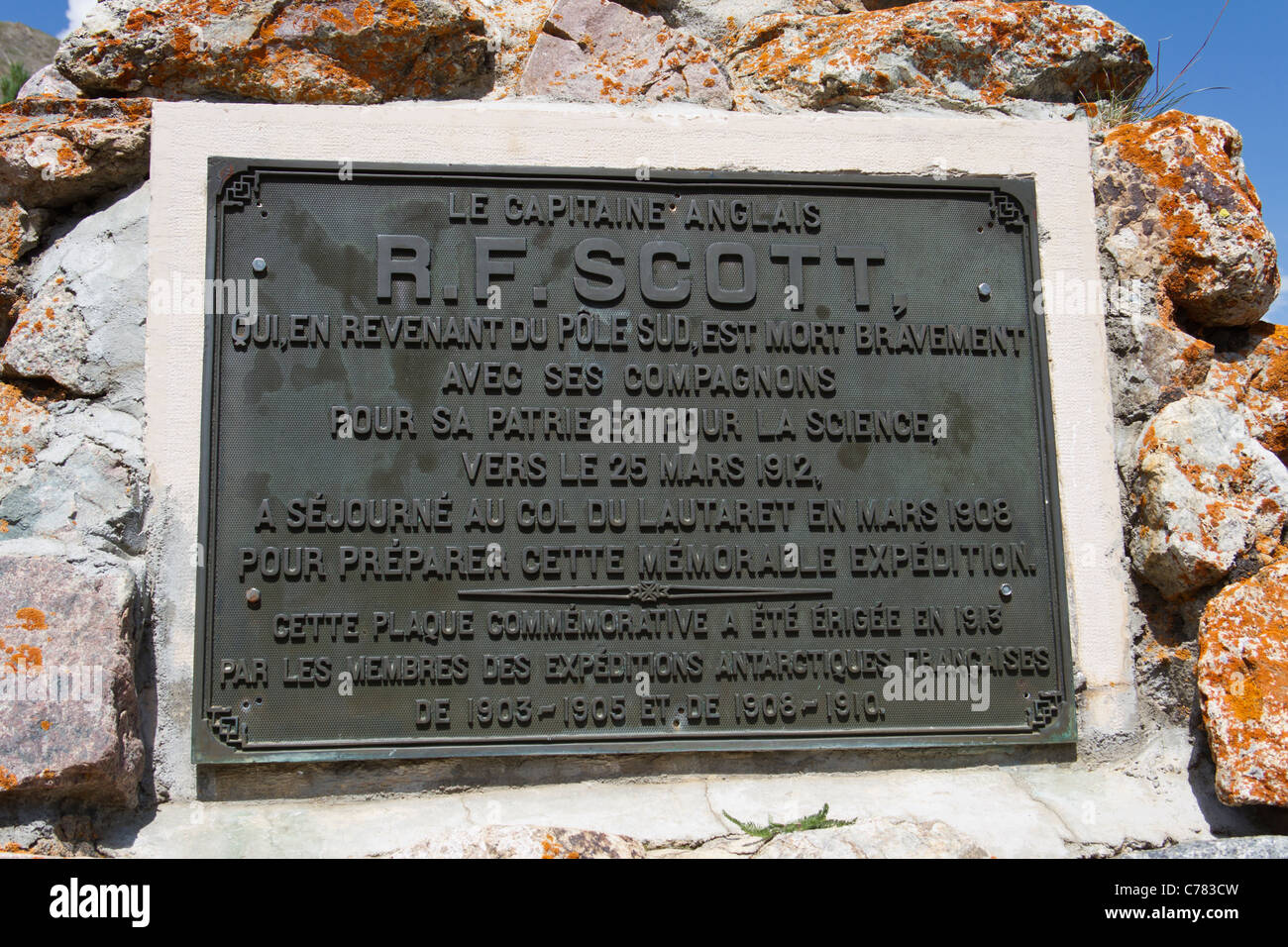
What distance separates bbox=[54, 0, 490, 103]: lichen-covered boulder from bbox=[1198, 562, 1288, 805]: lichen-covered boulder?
3.39 m

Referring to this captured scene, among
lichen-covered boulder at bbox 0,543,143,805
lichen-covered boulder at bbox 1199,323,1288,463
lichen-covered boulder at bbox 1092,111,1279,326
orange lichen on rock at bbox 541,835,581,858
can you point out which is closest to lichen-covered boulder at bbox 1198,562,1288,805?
lichen-covered boulder at bbox 1199,323,1288,463

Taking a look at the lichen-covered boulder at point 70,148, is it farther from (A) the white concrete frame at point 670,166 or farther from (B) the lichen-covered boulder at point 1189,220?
(B) the lichen-covered boulder at point 1189,220

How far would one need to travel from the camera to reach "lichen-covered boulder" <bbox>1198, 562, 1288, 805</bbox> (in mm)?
2869

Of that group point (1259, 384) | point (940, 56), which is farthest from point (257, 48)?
point (1259, 384)

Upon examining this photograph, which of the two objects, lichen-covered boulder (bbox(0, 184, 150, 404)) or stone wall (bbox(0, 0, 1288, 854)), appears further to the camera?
lichen-covered boulder (bbox(0, 184, 150, 404))

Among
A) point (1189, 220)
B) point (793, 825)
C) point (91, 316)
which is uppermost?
point (1189, 220)

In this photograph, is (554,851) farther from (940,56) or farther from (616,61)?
(940,56)

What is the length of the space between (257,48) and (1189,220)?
3498 millimetres

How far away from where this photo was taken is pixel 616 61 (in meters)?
3.71

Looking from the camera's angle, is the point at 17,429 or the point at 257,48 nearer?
the point at 17,429

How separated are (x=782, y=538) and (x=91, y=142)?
277 cm

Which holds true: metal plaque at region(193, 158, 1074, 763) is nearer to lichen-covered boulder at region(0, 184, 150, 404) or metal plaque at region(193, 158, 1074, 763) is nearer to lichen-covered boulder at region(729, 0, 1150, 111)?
lichen-covered boulder at region(0, 184, 150, 404)

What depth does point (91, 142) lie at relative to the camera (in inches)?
132

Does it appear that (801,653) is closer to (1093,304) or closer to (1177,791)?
(1177,791)
